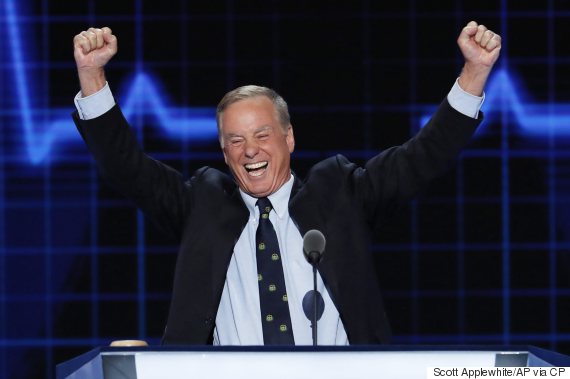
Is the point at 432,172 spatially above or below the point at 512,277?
above

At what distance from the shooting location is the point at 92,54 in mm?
2797

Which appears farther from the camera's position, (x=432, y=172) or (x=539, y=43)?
(x=539, y=43)

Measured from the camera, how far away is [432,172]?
9.73 feet

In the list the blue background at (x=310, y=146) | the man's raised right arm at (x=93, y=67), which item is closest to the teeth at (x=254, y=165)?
the man's raised right arm at (x=93, y=67)

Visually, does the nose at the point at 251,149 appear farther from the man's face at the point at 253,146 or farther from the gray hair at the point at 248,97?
the gray hair at the point at 248,97

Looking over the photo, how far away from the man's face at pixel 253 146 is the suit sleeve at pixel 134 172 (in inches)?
6.9

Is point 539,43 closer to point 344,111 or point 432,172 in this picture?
point 344,111

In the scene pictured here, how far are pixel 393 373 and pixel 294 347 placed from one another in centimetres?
19

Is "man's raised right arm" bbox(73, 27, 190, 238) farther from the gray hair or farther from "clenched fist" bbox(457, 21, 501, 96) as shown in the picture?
"clenched fist" bbox(457, 21, 501, 96)

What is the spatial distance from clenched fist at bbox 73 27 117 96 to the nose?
17.6 inches

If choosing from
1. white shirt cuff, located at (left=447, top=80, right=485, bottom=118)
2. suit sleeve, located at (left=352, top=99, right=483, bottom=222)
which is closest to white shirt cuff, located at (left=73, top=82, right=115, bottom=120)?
suit sleeve, located at (left=352, top=99, right=483, bottom=222)

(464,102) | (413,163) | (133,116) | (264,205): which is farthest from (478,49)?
(133,116)

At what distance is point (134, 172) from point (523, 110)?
3.09 m

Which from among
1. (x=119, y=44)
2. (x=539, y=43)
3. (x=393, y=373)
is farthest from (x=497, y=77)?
(x=393, y=373)
